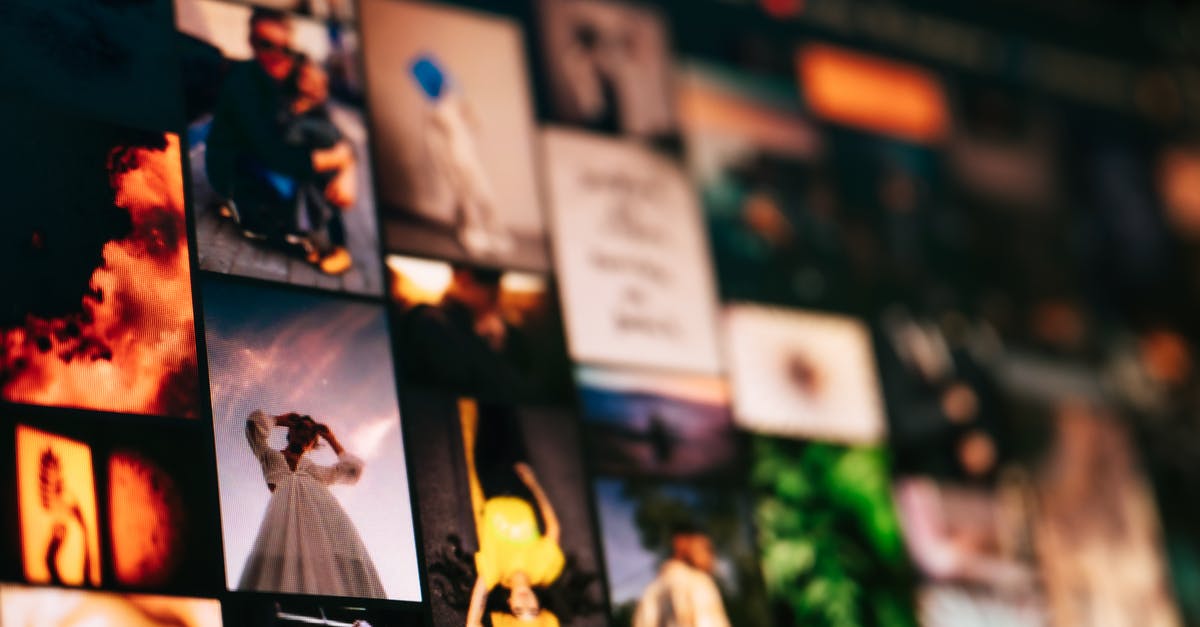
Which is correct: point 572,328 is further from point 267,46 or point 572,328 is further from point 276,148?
point 267,46

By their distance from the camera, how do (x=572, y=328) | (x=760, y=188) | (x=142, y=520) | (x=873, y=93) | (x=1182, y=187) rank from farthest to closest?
(x=1182, y=187) → (x=873, y=93) → (x=760, y=188) → (x=572, y=328) → (x=142, y=520)

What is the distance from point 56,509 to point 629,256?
1.54 m

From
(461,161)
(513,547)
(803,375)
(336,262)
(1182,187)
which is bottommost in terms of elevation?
(513,547)

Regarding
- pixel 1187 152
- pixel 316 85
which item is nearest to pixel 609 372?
pixel 316 85

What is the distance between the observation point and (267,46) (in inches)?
118

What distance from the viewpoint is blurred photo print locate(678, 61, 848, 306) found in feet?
12.1

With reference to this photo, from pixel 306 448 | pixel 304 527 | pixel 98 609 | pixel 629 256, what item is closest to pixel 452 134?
pixel 629 256

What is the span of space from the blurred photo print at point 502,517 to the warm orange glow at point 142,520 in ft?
1.67

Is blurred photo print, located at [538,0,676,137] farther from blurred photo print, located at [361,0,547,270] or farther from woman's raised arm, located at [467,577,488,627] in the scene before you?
woman's raised arm, located at [467,577,488,627]

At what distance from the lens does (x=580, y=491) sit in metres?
3.03

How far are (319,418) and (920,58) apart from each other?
242 cm

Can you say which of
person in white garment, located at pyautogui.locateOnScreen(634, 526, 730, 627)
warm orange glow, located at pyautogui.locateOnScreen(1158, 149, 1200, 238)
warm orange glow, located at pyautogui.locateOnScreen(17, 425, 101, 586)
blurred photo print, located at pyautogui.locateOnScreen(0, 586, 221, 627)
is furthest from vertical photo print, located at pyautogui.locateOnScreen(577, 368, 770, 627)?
warm orange glow, located at pyautogui.locateOnScreen(1158, 149, 1200, 238)

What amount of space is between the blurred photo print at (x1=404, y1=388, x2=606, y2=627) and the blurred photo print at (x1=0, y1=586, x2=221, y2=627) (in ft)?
1.56

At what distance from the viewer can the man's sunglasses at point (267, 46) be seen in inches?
118
